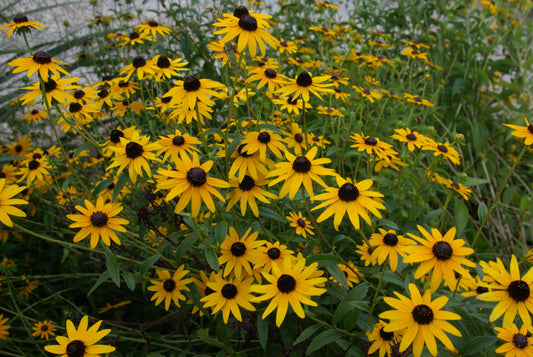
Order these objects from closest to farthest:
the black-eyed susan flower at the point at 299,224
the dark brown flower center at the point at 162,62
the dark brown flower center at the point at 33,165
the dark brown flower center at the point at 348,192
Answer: the dark brown flower center at the point at 348,192 → the black-eyed susan flower at the point at 299,224 → the dark brown flower center at the point at 162,62 → the dark brown flower center at the point at 33,165

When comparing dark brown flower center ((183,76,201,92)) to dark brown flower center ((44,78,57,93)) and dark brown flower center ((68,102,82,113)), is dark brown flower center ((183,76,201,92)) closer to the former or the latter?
dark brown flower center ((44,78,57,93))

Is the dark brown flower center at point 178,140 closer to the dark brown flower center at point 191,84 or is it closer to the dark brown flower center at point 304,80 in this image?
the dark brown flower center at point 191,84

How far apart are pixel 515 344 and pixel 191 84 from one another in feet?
4.11

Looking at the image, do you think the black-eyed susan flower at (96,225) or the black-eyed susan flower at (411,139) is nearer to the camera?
the black-eyed susan flower at (96,225)

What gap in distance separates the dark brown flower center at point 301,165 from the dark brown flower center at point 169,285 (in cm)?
69

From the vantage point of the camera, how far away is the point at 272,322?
146cm

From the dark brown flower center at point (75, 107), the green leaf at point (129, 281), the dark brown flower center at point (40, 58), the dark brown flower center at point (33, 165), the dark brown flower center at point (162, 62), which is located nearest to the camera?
the green leaf at point (129, 281)

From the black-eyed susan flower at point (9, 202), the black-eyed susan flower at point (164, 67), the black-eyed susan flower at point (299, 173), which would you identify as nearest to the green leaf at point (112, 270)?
the black-eyed susan flower at point (9, 202)

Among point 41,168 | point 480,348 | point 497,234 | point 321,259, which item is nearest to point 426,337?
point 480,348

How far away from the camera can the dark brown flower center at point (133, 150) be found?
4.09ft

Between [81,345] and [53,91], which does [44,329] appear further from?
[53,91]

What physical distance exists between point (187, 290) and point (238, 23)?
3.32ft

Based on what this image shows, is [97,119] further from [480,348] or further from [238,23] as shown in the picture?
[480,348]

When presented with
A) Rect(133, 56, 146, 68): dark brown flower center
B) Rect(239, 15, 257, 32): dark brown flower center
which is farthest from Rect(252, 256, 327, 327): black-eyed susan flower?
Rect(133, 56, 146, 68): dark brown flower center
